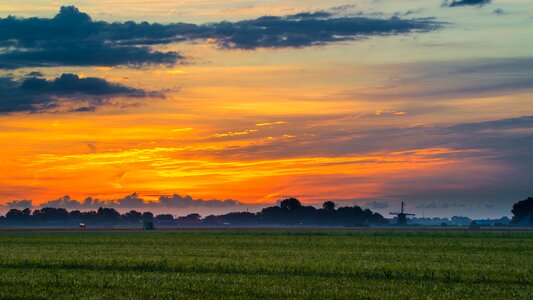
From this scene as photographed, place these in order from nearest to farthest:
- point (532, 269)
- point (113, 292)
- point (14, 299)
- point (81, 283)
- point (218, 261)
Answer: point (14, 299) < point (113, 292) < point (81, 283) < point (532, 269) < point (218, 261)

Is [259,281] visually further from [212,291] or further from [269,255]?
[269,255]

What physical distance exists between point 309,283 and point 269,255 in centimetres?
2164

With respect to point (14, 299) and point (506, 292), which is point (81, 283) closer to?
point (14, 299)

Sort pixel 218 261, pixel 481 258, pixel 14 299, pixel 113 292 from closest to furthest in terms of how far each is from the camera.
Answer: pixel 14 299 < pixel 113 292 < pixel 218 261 < pixel 481 258

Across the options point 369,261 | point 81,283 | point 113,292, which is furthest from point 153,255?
point 113,292

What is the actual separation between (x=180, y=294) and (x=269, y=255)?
26.4 m

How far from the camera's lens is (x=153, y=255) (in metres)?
57.5

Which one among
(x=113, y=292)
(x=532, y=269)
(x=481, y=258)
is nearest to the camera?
(x=113, y=292)

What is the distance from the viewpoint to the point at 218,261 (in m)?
50.0

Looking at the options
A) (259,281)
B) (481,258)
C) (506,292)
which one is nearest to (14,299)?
(259,281)

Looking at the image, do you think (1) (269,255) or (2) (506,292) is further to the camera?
(1) (269,255)

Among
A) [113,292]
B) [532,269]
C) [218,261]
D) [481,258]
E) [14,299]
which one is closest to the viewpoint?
[14,299]

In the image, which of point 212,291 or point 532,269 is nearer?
point 212,291

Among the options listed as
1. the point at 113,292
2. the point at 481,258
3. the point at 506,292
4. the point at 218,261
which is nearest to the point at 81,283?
the point at 113,292
